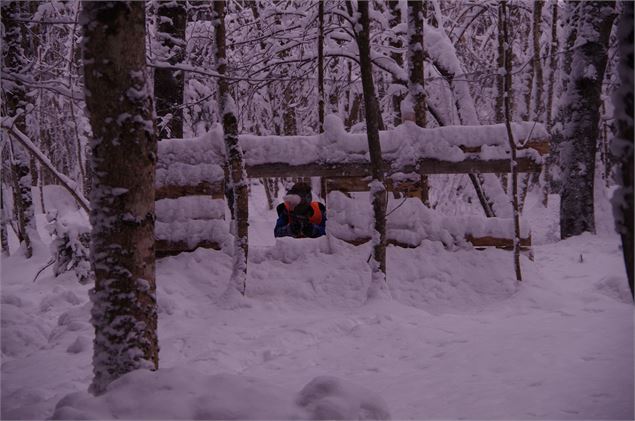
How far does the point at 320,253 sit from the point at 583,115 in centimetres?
608

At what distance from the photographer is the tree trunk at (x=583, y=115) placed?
8516 mm

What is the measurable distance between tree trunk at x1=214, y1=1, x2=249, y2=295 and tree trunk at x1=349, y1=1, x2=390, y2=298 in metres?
1.52

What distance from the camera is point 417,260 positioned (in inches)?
243

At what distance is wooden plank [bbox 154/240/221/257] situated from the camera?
6.31 meters

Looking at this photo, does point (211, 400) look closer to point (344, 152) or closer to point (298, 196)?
point (344, 152)

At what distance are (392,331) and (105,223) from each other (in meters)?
2.71

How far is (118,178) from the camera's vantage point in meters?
2.72

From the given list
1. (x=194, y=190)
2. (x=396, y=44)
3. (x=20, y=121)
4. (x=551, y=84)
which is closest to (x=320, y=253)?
(x=194, y=190)

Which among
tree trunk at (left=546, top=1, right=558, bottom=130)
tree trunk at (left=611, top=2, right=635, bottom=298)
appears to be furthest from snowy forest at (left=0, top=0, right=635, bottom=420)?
tree trunk at (left=546, top=1, right=558, bottom=130)

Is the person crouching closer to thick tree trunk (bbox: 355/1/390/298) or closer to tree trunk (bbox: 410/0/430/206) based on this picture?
tree trunk (bbox: 410/0/430/206)

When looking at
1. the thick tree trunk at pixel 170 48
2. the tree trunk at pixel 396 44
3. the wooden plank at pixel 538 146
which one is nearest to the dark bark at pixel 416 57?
the wooden plank at pixel 538 146

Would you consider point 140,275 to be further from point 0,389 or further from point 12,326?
point 12,326

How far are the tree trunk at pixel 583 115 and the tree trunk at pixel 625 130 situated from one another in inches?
312

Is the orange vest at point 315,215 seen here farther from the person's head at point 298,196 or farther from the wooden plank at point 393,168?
the wooden plank at point 393,168
